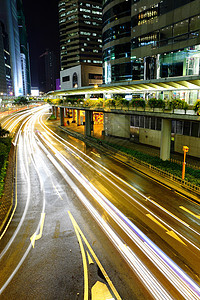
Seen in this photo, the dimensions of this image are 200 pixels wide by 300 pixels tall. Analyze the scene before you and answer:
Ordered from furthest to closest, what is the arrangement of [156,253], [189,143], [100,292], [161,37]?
[161,37] → [189,143] → [156,253] → [100,292]

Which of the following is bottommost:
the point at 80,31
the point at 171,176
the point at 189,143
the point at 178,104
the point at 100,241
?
the point at 100,241

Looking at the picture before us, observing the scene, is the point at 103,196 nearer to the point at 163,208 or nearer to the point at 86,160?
the point at 163,208

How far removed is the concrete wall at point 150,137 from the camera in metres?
35.2

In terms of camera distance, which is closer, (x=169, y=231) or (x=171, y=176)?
(x=169, y=231)

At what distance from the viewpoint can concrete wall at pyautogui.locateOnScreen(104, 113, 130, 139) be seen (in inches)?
1706

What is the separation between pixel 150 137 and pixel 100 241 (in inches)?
1076

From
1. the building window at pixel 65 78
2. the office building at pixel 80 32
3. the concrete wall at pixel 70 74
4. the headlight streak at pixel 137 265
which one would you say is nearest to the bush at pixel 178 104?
the headlight streak at pixel 137 265

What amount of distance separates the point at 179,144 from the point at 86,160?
14.4 metres

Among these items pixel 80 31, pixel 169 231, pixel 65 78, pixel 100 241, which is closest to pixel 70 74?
pixel 65 78

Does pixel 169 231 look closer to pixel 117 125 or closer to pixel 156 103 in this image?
pixel 156 103

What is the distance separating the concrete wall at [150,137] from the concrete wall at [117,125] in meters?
4.85

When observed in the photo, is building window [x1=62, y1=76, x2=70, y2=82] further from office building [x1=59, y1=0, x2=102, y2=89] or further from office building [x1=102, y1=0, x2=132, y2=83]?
office building [x1=102, y1=0, x2=132, y2=83]

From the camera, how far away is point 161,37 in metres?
35.9

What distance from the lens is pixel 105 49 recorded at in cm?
6044
